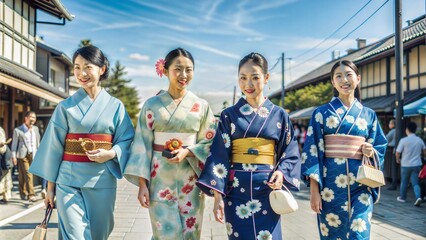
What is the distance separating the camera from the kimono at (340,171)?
316 centimetres

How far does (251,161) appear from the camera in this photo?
300cm

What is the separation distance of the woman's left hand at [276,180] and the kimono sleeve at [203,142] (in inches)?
23.5

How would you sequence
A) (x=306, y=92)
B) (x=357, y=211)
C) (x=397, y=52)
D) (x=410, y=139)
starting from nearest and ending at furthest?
(x=357, y=211)
(x=410, y=139)
(x=397, y=52)
(x=306, y=92)

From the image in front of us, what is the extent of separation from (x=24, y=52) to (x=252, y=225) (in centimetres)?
1281

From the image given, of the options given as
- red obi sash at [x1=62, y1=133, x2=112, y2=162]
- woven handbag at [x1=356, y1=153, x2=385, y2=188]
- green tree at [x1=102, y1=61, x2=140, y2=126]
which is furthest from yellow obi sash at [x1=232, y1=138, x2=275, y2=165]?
green tree at [x1=102, y1=61, x2=140, y2=126]

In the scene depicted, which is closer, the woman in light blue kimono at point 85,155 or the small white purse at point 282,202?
the small white purse at point 282,202

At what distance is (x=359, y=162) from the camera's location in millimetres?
3230

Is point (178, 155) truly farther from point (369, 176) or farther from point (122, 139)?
point (369, 176)

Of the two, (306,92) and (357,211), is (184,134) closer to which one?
(357,211)

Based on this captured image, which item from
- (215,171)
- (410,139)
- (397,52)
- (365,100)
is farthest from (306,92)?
(215,171)

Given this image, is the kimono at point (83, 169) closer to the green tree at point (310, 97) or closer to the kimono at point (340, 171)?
the kimono at point (340, 171)

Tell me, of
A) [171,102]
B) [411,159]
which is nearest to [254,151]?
[171,102]

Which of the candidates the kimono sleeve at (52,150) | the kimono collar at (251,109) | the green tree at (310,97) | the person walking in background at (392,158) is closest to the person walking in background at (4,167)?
the kimono sleeve at (52,150)

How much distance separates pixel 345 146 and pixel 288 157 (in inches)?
22.0
